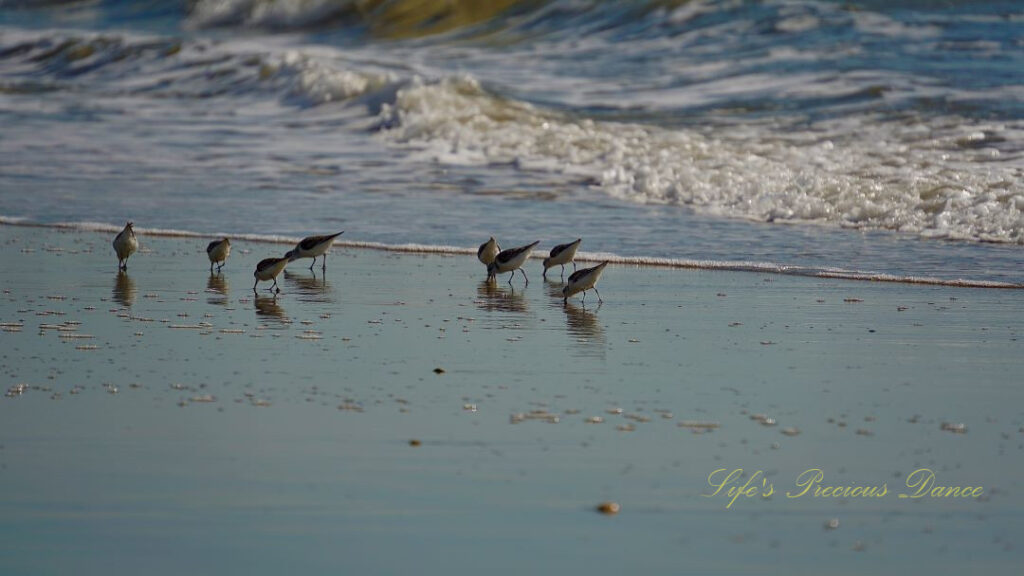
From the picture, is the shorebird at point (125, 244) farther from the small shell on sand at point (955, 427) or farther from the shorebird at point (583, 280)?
the small shell on sand at point (955, 427)

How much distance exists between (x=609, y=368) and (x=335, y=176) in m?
8.92

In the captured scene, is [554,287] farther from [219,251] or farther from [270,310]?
[219,251]

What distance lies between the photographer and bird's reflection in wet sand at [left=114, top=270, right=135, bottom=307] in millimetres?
8055

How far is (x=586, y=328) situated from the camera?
7.28 metres

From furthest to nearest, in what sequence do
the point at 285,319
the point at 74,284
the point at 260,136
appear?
the point at 260,136 → the point at 74,284 → the point at 285,319

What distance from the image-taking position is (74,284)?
8.76 metres

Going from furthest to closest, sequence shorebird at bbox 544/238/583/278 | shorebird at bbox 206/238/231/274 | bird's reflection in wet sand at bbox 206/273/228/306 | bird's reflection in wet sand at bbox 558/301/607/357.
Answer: shorebird at bbox 206/238/231/274, shorebird at bbox 544/238/583/278, bird's reflection in wet sand at bbox 206/273/228/306, bird's reflection in wet sand at bbox 558/301/607/357

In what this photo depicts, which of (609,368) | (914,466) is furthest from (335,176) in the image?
(914,466)

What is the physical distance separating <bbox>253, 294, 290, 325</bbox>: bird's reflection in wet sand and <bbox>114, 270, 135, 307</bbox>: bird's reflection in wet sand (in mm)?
684

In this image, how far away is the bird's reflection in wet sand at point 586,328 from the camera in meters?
6.69

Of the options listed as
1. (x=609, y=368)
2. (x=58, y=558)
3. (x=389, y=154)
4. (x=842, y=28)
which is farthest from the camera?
(x=842, y=28)

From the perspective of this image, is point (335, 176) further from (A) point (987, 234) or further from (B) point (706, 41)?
(B) point (706, 41)

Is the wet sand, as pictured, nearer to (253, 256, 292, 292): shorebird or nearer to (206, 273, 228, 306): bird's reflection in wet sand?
(206, 273, 228, 306): bird's reflection in wet sand

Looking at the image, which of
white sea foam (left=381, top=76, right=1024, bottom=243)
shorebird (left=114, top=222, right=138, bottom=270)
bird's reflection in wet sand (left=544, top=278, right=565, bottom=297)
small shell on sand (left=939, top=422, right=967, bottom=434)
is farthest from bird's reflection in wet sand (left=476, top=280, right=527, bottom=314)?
white sea foam (left=381, top=76, right=1024, bottom=243)
